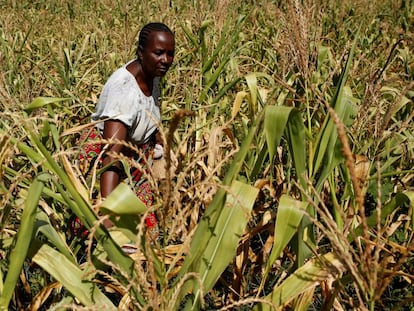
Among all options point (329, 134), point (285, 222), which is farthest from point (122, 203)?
point (329, 134)

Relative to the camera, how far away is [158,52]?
7.50ft

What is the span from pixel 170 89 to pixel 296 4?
174 centimetres

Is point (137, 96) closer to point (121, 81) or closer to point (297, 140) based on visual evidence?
point (121, 81)

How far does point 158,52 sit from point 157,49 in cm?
1

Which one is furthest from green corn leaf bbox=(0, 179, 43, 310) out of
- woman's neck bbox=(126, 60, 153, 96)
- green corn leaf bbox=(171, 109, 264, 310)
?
woman's neck bbox=(126, 60, 153, 96)

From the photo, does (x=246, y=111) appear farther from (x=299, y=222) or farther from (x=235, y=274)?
(x=299, y=222)

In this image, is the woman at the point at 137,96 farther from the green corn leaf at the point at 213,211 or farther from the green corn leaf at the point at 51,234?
the green corn leaf at the point at 213,211

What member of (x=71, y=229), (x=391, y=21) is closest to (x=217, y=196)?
(x=71, y=229)

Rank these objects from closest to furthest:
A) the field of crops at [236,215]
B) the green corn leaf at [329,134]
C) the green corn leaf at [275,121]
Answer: the field of crops at [236,215] → the green corn leaf at [275,121] → the green corn leaf at [329,134]

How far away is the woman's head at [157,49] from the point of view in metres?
2.27

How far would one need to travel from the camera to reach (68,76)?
2990 mm

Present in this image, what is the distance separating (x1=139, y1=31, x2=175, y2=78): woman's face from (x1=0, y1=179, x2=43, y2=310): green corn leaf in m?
1.16

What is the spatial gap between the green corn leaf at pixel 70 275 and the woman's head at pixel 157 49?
1.14 m

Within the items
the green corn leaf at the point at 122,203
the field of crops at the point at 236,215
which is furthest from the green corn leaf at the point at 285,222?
the green corn leaf at the point at 122,203
